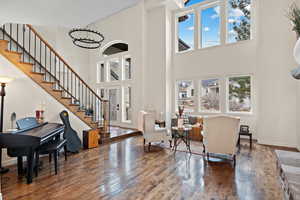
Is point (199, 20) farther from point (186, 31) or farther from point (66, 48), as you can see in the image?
point (66, 48)

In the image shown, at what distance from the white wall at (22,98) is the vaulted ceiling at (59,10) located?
155cm

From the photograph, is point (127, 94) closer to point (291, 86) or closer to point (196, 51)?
point (196, 51)

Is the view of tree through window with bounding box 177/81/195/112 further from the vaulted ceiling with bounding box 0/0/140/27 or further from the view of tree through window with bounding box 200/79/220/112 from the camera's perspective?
the vaulted ceiling with bounding box 0/0/140/27

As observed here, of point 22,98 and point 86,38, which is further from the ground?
point 86,38

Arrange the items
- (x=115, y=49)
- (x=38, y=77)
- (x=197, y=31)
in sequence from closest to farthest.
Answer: (x=38, y=77) < (x=197, y=31) < (x=115, y=49)

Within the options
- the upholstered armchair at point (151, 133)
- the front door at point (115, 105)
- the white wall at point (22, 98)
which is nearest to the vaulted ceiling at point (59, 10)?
the white wall at point (22, 98)

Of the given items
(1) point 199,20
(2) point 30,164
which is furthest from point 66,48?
(2) point 30,164

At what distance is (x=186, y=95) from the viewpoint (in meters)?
7.28

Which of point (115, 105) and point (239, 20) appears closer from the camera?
point (239, 20)

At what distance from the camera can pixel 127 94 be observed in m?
8.36

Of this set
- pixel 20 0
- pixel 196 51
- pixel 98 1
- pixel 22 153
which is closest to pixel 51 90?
pixel 22 153

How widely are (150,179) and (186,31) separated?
658 centimetres

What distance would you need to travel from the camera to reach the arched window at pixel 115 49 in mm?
8933

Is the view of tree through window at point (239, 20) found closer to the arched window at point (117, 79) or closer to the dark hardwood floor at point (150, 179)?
the dark hardwood floor at point (150, 179)
